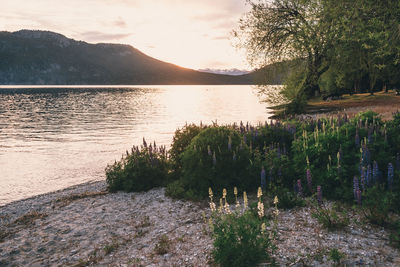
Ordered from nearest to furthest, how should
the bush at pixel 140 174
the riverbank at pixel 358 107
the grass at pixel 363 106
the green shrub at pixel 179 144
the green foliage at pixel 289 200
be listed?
the green foliage at pixel 289 200 < the bush at pixel 140 174 < the green shrub at pixel 179 144 < the riverbank at pixel 358 107 < the grass at pixel 363 106

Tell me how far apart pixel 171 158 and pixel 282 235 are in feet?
23.2

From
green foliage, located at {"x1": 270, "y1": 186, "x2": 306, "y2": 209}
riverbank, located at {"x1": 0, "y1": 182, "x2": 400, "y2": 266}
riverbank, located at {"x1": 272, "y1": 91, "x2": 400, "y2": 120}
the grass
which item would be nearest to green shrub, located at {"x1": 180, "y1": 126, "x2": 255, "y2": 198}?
riverbank, located at {"x1": 0, "y1": 182, "x2": 400, "y2": 266}

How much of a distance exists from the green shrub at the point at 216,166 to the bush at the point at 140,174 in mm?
1922

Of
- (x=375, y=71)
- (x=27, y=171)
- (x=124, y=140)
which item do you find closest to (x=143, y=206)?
(x=27, y=171)

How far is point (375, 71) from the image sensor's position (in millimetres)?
42062

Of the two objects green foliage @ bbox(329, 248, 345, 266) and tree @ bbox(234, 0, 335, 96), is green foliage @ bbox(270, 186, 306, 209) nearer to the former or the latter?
green foliage @ bbox(329, 248, 345, 266)

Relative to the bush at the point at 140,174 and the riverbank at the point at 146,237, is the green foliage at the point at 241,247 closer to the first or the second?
the riverbank at the point at 146,237

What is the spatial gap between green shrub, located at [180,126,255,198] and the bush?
1.92 metres

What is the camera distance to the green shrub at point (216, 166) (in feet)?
29.4

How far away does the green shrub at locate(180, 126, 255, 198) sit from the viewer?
8969 mm

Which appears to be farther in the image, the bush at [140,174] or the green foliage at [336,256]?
the bush at [140,174]

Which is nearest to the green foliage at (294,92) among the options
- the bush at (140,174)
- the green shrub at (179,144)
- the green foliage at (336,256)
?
the green shrub at (179,144)

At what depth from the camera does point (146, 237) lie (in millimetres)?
6781

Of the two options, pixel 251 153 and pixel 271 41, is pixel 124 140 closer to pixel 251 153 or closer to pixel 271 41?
pixel 271 41
